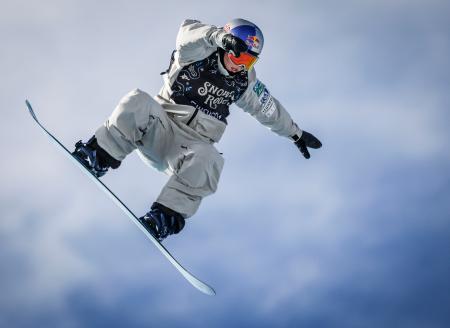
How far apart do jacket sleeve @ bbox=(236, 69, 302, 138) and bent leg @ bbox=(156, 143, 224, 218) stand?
4.76 feet

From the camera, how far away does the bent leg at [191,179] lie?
751 cm

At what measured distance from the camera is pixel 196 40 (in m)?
7.47

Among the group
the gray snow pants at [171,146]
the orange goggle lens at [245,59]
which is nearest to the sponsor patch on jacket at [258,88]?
the orange goggle lens at [245,59]

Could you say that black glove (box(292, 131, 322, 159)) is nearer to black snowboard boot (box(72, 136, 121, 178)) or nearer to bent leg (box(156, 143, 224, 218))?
bent leg (box(156, 143, 224, 218))

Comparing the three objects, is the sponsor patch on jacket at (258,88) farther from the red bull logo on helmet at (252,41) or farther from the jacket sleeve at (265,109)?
the red bull logo on helmet at (252,41)

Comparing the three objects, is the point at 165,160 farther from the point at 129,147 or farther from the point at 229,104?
the point at 229,104

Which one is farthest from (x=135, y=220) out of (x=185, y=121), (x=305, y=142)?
(x=305, y=142)

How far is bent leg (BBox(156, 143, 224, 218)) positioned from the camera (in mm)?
7506

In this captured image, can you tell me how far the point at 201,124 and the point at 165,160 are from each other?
68cm

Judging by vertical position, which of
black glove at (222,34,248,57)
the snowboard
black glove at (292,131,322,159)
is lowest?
the snowboard

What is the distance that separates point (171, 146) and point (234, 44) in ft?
5.56

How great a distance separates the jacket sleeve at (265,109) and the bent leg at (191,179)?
145 cm

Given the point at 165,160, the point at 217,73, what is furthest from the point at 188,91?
the point at 165,160

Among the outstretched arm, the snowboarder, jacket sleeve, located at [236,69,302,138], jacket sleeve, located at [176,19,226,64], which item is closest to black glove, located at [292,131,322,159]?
the outstretched arm
